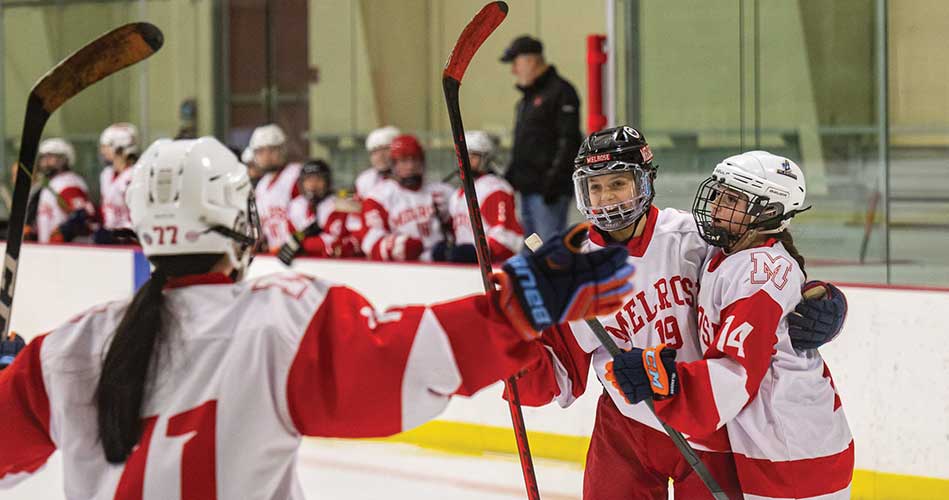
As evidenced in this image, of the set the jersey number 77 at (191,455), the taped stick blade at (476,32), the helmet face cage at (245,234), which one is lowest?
the jersey number 77 at (191,455)

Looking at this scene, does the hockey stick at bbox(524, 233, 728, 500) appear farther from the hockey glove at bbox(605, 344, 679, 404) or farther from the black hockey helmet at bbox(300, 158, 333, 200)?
the black hockey helmet at bbox(300, 158, 333, 200)

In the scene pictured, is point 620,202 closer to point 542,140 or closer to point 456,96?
point 456,96

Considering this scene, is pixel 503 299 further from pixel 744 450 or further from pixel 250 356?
pixel 744 450

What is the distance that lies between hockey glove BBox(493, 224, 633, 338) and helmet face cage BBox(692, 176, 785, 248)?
827 mm

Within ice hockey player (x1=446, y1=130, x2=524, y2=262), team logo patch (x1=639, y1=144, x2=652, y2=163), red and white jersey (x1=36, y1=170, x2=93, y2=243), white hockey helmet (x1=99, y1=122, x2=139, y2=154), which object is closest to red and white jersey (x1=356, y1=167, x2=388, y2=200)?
ice hockey player (x1=446, y1=130, x2=524, y2=262)

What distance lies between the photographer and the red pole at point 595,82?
5047mm

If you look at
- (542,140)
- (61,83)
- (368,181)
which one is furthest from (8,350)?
(368,181)

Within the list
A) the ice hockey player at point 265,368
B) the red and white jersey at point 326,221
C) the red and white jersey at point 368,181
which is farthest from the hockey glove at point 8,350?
the red and white jersey at point 368,181

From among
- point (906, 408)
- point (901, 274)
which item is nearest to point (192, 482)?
point (906, 408)

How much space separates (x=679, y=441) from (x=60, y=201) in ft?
20.8

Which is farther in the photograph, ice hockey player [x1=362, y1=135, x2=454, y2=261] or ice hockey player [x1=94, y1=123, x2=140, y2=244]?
ice hockey player [x1=94, y1=123, x2=140, y2=244]

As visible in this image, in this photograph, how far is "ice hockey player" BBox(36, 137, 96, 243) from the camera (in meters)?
7.49

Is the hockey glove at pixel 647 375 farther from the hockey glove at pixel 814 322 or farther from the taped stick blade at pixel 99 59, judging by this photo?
the taped stick blade at pixel 99 59

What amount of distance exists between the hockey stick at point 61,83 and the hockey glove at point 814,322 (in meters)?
1.16
